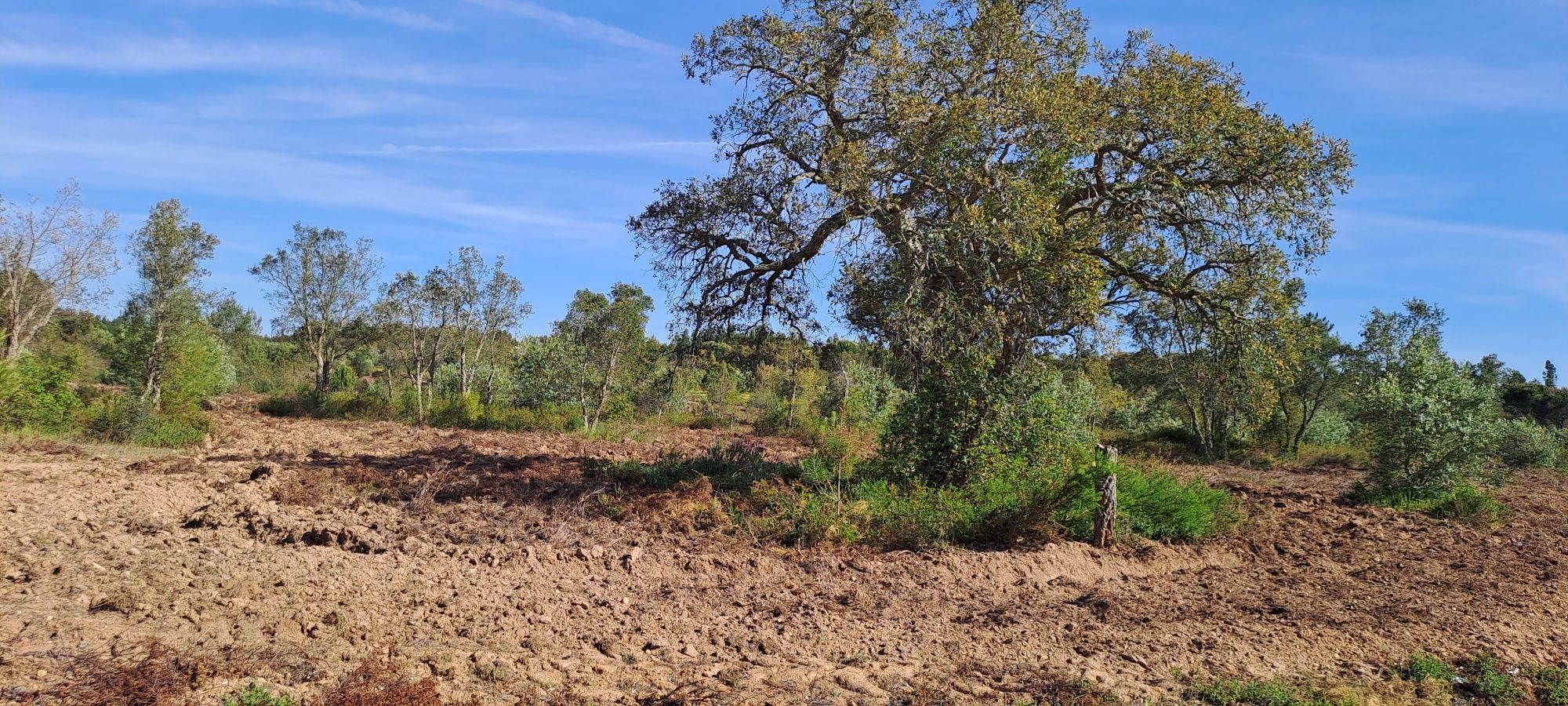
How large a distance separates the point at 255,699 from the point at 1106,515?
845 cm

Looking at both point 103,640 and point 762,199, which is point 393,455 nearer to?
point 762,199

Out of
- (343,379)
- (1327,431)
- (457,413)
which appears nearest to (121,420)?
(457,413)

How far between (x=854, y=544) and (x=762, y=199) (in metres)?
5.25

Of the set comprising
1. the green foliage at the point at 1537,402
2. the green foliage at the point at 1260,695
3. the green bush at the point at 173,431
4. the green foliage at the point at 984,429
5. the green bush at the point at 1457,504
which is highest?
the green foliage at the point at 1537,402

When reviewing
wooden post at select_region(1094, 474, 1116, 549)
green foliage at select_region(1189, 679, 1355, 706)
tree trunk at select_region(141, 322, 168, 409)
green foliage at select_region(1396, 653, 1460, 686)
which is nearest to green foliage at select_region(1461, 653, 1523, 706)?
green foliage at select_region(1396, 653, 1460, 686)

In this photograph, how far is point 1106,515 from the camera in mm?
9523

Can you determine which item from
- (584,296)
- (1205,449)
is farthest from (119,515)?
(1205,449)

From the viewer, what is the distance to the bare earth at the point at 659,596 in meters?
5.10

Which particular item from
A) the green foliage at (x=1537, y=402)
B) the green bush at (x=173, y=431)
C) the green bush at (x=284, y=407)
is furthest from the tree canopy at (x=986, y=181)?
the green foliage at (x=1537, y=402)

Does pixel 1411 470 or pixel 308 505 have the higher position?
pixel 1411 470

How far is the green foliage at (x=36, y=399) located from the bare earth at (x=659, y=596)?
19.8 feet

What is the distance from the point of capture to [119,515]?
305 inches

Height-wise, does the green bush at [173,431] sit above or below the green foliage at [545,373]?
below

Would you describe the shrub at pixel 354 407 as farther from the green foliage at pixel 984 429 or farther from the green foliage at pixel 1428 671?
the green foliage at pixel 1428 671
